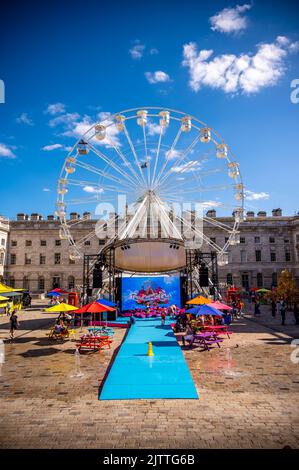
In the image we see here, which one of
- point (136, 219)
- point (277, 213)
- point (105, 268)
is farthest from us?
point (277, 213)

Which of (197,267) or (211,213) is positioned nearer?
(197,267)

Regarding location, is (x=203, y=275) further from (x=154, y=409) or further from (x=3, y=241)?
(x=3, y=241)

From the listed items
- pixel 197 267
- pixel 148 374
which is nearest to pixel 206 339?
pixel 148 374

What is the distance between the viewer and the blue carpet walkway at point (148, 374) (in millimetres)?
8727

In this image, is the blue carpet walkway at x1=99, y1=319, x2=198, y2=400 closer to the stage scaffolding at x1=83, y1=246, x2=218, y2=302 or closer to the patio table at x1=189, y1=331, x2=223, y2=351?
the patio table at x1=189, y1=331, x2=223, y2=351

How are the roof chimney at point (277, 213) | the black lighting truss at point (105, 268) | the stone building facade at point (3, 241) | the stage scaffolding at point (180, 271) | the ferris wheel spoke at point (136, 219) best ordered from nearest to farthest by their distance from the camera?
the black lighting truss at point (105, 268)
the stage scaffolding at point (180, 271)
the ferris wheel spoke at point (136, 219)
the stone building facade at point (3, 241)
the roof chimney at point (277, 213)

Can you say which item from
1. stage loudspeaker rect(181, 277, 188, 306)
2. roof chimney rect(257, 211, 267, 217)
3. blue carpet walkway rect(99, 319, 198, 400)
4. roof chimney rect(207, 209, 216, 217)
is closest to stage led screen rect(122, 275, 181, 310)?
stage loudspeaker rect(181, 277, 188, 306)

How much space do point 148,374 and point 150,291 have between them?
20.4 m

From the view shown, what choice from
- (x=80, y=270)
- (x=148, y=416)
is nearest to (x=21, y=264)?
(x=80, y=270)

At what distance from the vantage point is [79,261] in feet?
200

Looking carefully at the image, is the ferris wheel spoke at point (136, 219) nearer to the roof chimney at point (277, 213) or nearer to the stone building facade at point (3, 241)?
the stone building facade at point (3, 241)

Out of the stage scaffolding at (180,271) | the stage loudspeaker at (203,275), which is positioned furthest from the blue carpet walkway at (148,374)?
the stage scaffolding at (180,271)

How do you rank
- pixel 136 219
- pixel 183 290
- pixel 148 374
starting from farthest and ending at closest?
pixel 183 290 < pixel 136 219 < pixel 148 374

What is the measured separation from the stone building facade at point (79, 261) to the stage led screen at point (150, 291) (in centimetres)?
3215
